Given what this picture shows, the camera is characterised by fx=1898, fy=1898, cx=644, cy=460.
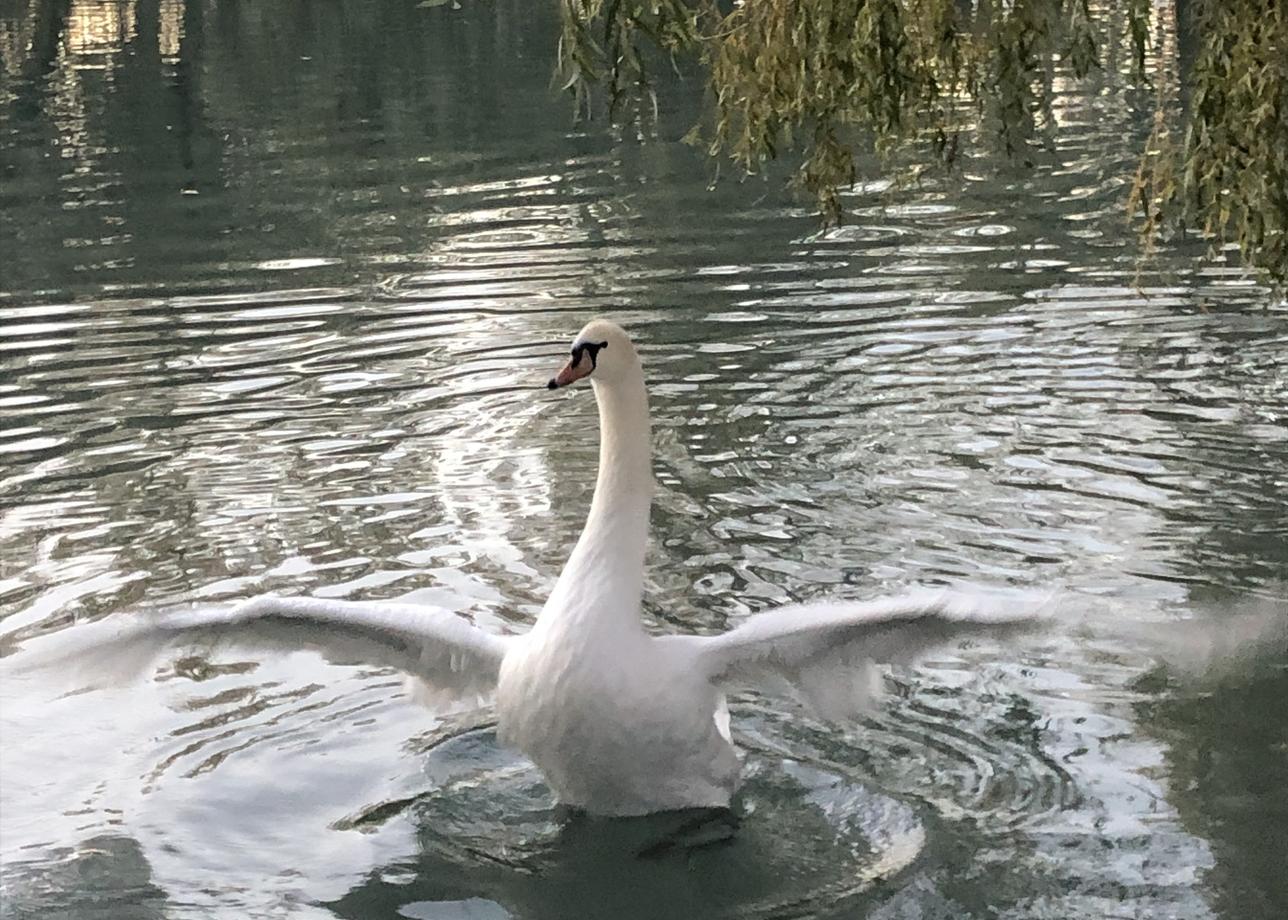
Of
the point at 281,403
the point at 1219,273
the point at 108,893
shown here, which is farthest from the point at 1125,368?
the point at 108,893

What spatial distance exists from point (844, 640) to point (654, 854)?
3.43 ft

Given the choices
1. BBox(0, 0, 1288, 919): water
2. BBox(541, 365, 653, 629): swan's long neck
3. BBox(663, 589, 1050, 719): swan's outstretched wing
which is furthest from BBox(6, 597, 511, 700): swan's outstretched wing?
BBox(663, 589, 1050, 719): swan's outstretched wing

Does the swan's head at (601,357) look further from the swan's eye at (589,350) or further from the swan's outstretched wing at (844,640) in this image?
the swan's outstretched wing at (844,640)

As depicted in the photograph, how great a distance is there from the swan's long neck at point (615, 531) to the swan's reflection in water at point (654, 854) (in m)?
0.81

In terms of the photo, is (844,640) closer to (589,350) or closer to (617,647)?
(617,647)

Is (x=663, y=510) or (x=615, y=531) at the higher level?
(x=615, y=531)

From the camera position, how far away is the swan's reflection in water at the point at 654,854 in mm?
6488

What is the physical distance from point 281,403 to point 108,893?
656 cm

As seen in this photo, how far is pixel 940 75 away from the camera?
897cm

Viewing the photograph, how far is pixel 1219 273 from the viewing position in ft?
49.3

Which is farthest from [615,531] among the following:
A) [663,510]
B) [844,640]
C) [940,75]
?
[663,510]

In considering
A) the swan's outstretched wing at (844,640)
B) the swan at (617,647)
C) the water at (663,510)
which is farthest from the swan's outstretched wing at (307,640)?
the swan's outstretched wing at (844,640)

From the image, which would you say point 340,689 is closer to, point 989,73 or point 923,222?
point 989,73

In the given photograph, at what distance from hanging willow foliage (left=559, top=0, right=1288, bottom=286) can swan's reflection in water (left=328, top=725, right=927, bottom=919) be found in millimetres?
2771
